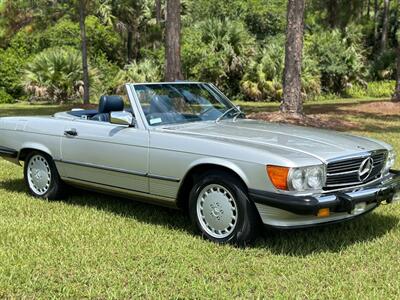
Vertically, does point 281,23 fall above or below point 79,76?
above

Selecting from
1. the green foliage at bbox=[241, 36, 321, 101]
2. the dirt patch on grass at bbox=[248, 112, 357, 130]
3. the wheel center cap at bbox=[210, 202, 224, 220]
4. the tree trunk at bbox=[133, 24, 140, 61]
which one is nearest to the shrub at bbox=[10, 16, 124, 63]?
the tree trunk at bbox=[133, 24, 140, 61]

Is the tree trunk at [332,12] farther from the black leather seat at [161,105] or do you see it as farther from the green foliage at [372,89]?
the black leather seat at [161,105]

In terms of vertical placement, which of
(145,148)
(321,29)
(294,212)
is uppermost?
(321,29)

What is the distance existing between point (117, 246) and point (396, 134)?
32.3 ft

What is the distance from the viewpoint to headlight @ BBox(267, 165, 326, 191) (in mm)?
4707

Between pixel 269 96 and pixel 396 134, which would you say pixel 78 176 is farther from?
pixel 269 96

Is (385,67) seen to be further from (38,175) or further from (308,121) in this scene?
(38,175)

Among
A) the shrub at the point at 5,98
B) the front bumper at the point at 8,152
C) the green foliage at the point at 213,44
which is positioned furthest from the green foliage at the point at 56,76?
the front bumper at the point at 8,152

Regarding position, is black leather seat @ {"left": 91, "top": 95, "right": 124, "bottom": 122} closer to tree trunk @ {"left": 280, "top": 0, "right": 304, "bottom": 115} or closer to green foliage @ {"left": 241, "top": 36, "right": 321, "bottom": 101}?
tree trunk @ {"left": 280, "top": 0, "right": 304, "bottom": 115}

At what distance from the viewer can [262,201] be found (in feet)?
15.9

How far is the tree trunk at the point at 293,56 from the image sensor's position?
14219mm

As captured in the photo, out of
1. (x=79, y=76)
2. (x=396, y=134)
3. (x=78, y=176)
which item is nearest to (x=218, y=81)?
(x=79, y=76)

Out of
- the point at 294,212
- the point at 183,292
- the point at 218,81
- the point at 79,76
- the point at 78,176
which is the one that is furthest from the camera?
the point at 218,81

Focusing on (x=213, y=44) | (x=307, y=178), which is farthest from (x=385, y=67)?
(x=307, y=178)
